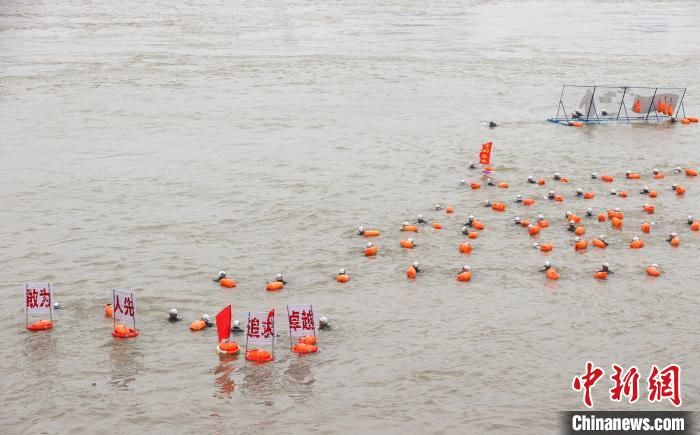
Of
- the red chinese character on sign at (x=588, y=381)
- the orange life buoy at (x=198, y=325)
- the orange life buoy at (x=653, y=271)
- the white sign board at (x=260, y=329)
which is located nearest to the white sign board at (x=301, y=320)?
the white sign board at (x=260, y=329)

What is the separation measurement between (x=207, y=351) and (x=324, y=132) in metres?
22.3

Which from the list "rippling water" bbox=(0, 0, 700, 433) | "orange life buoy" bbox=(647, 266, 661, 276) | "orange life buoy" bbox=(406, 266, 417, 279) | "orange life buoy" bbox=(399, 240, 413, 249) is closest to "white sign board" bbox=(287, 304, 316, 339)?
Answer: "rippling water" bbox=(0, 0, 700, 433)

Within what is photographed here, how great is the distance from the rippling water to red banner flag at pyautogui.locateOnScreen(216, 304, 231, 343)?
514 mm

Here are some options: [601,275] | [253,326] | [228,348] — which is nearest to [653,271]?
[601,275]

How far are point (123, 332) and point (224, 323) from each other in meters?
2.57

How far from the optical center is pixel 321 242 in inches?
1059

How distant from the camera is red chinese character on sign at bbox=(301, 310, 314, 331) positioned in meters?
19.5

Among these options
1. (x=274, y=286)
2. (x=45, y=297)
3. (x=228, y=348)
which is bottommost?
(x=228, y=348)

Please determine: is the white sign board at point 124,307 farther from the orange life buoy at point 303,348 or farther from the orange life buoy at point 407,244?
the orange life buoy at point 407,244

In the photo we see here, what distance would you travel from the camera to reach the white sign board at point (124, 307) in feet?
64.9

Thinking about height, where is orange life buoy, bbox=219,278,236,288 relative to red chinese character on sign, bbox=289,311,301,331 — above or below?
above

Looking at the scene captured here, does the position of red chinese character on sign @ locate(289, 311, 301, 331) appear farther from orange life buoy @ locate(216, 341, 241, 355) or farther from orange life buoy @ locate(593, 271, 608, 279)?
orange life buoy @ locate(593, 271, 608, 279)

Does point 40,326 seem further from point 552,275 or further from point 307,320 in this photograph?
point 552,275

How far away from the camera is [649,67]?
5928cm
